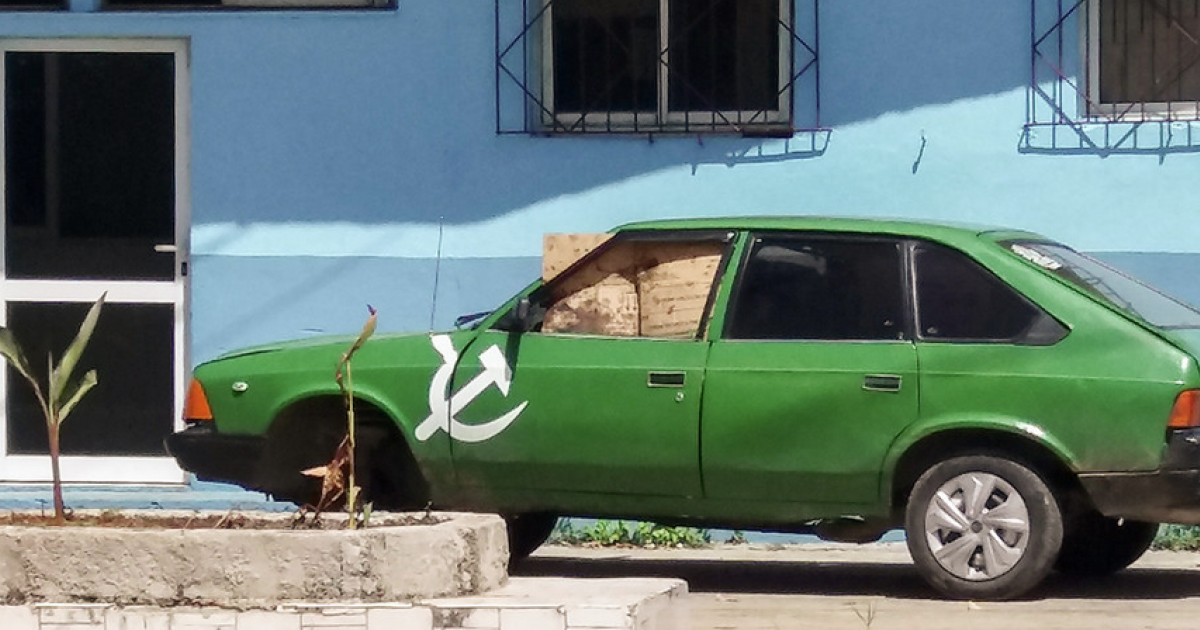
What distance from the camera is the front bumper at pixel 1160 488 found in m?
8.11

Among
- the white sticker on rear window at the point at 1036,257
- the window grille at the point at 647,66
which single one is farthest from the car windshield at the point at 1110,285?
the window grille at the point at 647,66

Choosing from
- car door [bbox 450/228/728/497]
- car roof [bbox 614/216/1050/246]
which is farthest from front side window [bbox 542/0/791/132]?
car door [bbox 450/228/728/497]

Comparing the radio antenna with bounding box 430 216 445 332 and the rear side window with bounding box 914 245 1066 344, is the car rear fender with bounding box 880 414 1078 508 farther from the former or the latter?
the radio antenna with bounding box 430 216 445 332

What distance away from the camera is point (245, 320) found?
437 inches

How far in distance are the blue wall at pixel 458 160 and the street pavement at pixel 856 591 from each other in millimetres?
1627

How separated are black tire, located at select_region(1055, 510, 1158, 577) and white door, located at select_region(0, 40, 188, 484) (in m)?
4.58

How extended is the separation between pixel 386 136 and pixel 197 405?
231 cm

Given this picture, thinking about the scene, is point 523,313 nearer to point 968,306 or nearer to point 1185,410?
point 968,306

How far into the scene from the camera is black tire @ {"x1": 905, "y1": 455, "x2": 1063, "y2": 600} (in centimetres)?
826

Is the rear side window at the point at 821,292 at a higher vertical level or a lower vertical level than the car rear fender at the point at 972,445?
higher

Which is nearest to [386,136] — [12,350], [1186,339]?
[12,350]

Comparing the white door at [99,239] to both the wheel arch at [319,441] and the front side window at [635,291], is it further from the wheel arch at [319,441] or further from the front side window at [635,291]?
the front side window at [635,291]

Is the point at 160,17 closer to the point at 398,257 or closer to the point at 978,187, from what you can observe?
the point at 398,257

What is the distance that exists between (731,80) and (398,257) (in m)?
1.86
